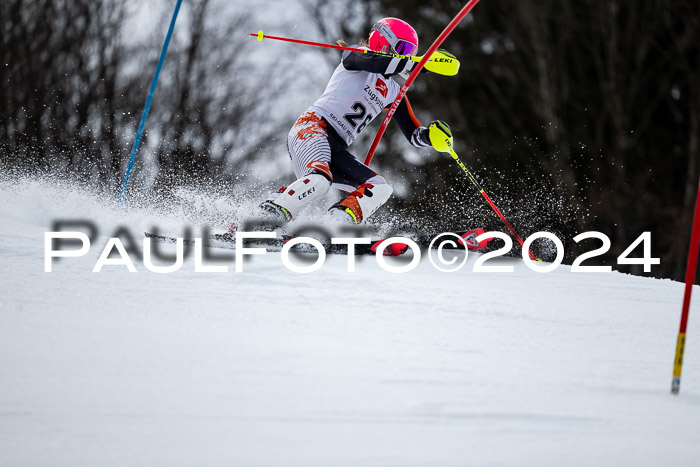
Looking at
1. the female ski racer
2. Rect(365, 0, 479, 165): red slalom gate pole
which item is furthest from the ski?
Rect(365, 0, 479, 165): red slalom gate pole

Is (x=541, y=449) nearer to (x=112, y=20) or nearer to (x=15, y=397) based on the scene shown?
(x=15, y=397)

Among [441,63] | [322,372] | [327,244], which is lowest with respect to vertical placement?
[322,372]

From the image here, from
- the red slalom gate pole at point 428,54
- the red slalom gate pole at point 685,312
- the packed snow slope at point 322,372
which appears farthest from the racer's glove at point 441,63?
the red slalom gate pole at point 685,312

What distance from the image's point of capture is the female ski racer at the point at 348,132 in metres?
5.02

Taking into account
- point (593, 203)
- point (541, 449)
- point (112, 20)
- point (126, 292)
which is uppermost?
point (112, 20)

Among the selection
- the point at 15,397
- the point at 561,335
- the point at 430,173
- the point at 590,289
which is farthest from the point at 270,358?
the point at 430,173

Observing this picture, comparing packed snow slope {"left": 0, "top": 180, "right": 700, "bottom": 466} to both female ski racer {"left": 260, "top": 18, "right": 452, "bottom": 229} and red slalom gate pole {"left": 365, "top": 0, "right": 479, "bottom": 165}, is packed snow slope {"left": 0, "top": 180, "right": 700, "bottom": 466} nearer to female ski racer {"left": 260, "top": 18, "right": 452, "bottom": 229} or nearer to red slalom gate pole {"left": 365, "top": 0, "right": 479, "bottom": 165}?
female ski racer {"left": 260, "top": 18, "right": 452, "bottom": 229}

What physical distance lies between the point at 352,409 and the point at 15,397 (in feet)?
3.07

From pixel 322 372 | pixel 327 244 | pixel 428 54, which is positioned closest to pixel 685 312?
pixel 322 372

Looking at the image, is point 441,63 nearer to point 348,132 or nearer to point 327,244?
point 348,132

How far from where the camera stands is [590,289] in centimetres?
491

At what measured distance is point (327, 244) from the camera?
540 cm

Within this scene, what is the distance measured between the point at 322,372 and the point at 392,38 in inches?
106

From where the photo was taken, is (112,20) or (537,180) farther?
(112,20)
